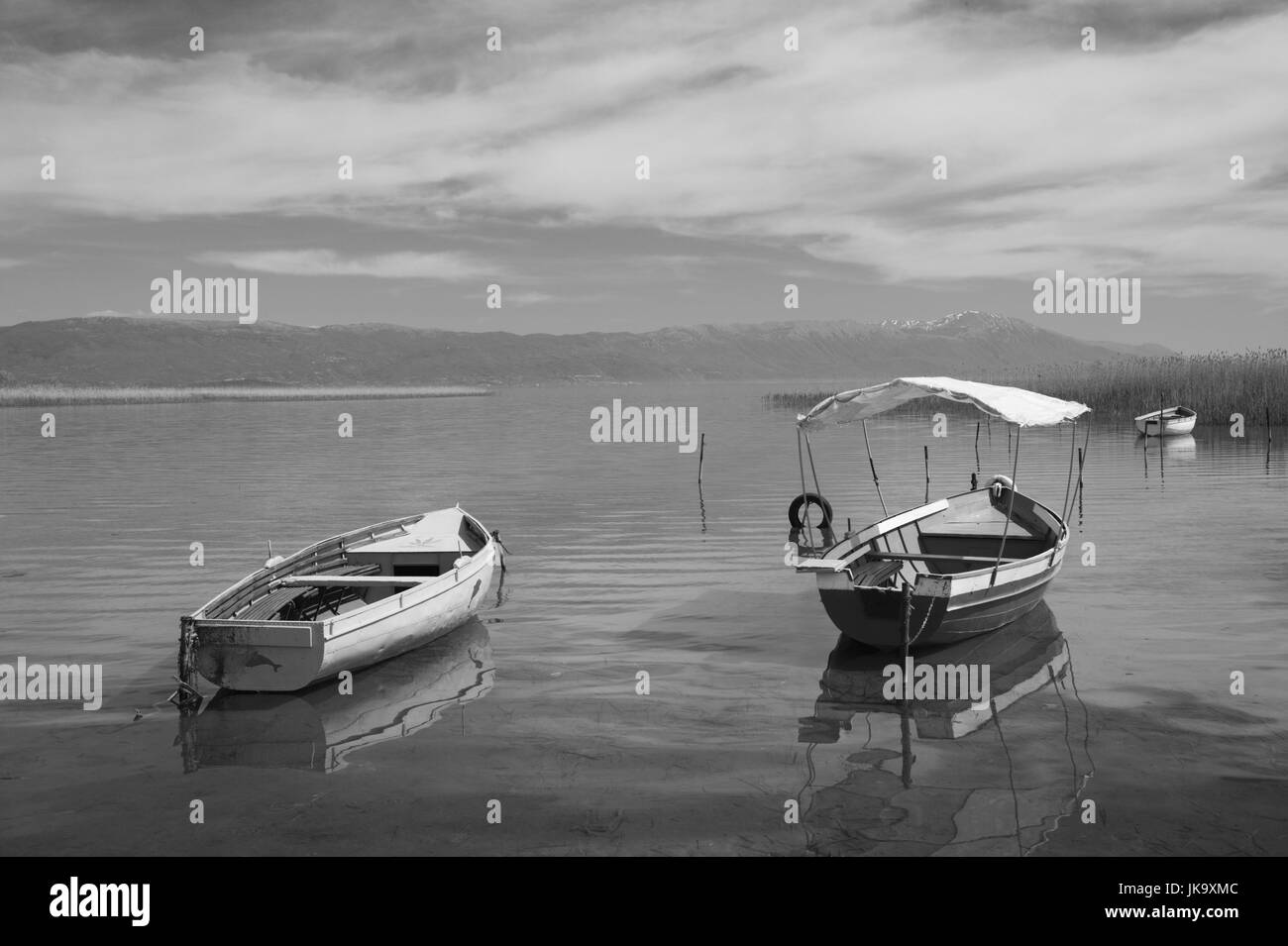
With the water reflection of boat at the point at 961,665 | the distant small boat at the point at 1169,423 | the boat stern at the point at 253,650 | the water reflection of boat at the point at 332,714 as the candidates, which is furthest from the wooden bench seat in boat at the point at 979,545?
the distant small boat at the point at 1169,423

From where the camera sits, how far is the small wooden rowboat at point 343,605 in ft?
41.0

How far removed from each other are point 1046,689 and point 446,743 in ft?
24.4

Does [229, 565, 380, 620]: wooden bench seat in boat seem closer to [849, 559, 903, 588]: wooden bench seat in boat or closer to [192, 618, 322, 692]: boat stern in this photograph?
[192, 618, 322, 692]: boat stern

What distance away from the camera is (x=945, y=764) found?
10.5m

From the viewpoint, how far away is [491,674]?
46.1ft

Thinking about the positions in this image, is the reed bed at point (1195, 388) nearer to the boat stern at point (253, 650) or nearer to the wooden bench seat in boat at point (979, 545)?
the wooden bench seat in boat at point (979, 545)

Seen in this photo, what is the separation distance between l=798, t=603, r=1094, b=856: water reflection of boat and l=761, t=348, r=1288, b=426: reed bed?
39.5m

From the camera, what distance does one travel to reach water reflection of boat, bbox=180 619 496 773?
11109 millimetres

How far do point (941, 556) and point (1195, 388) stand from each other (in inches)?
1791

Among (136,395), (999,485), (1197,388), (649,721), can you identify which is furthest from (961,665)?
(136,395)

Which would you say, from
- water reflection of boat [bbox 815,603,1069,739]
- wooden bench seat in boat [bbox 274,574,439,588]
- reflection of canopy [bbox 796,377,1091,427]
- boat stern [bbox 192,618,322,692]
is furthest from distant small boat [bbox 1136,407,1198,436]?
boat stern [bbox 192,618,322,692]
